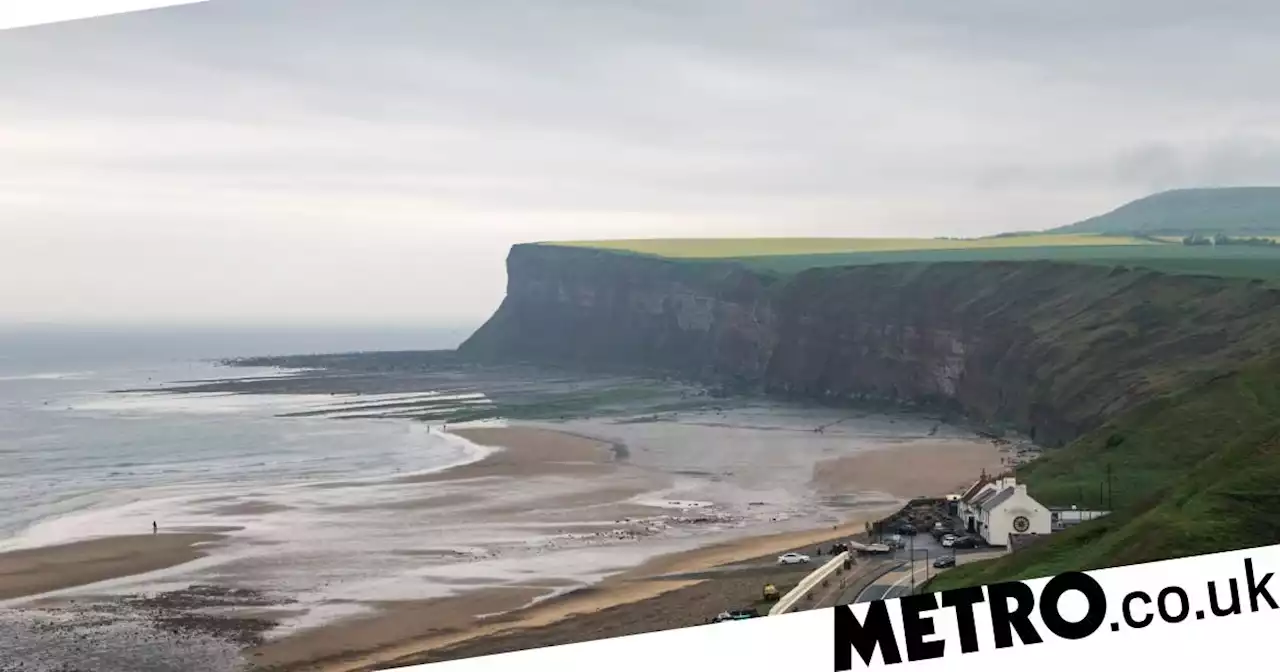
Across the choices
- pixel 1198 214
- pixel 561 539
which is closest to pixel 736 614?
pixel 561 539

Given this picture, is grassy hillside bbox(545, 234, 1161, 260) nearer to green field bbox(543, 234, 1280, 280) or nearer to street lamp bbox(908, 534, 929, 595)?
green field bbox(543, 234, 1280, 280)

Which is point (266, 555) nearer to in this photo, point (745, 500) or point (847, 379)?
point (745, 500)

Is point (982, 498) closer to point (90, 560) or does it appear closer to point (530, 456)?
point (530, 456)

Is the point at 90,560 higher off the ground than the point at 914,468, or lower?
higher

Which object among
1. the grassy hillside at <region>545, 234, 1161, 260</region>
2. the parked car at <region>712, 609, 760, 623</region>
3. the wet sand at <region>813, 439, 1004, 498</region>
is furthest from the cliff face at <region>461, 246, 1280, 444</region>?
the parked car at <region>712, 609, 760, 623</region>

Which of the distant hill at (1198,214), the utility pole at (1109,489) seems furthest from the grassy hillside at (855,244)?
the utility pole at (1109,489)

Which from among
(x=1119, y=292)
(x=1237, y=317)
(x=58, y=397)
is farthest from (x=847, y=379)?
(x=58, y=397)

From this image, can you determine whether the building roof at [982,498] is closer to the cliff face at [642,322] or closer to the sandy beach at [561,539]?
the sandy beach at [561,539]
